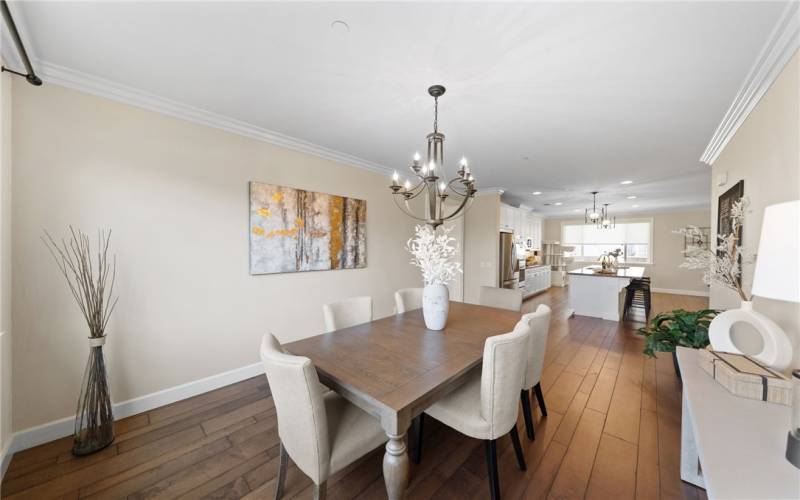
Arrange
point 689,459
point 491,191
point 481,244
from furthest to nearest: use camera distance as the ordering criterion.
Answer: point 481,244, point 491,191, point 689,459

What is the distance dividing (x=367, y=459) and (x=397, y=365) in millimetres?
814

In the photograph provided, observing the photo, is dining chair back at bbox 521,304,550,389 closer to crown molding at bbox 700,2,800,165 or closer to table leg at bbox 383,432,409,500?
table leg at bbox 383,432,409,500

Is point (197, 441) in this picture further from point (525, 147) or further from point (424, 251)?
point (525, 147)

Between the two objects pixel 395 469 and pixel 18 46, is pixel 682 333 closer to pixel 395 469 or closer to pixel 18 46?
pixel 395 469

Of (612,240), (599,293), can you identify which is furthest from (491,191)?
(612,240)

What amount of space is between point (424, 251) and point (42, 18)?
2470 mm

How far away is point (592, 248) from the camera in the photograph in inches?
369

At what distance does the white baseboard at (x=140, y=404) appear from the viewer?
1.85m

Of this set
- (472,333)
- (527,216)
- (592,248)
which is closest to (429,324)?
(472,333)

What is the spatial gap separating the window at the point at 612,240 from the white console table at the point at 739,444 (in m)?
9.18

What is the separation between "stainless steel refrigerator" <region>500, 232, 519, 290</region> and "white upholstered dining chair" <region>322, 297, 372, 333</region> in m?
3.93

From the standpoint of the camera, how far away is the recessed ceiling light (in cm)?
149

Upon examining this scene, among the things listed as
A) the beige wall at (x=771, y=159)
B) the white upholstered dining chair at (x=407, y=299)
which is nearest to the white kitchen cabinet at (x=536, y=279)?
the beige wall at (x=771, y=159)

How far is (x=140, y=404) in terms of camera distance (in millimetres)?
2264
